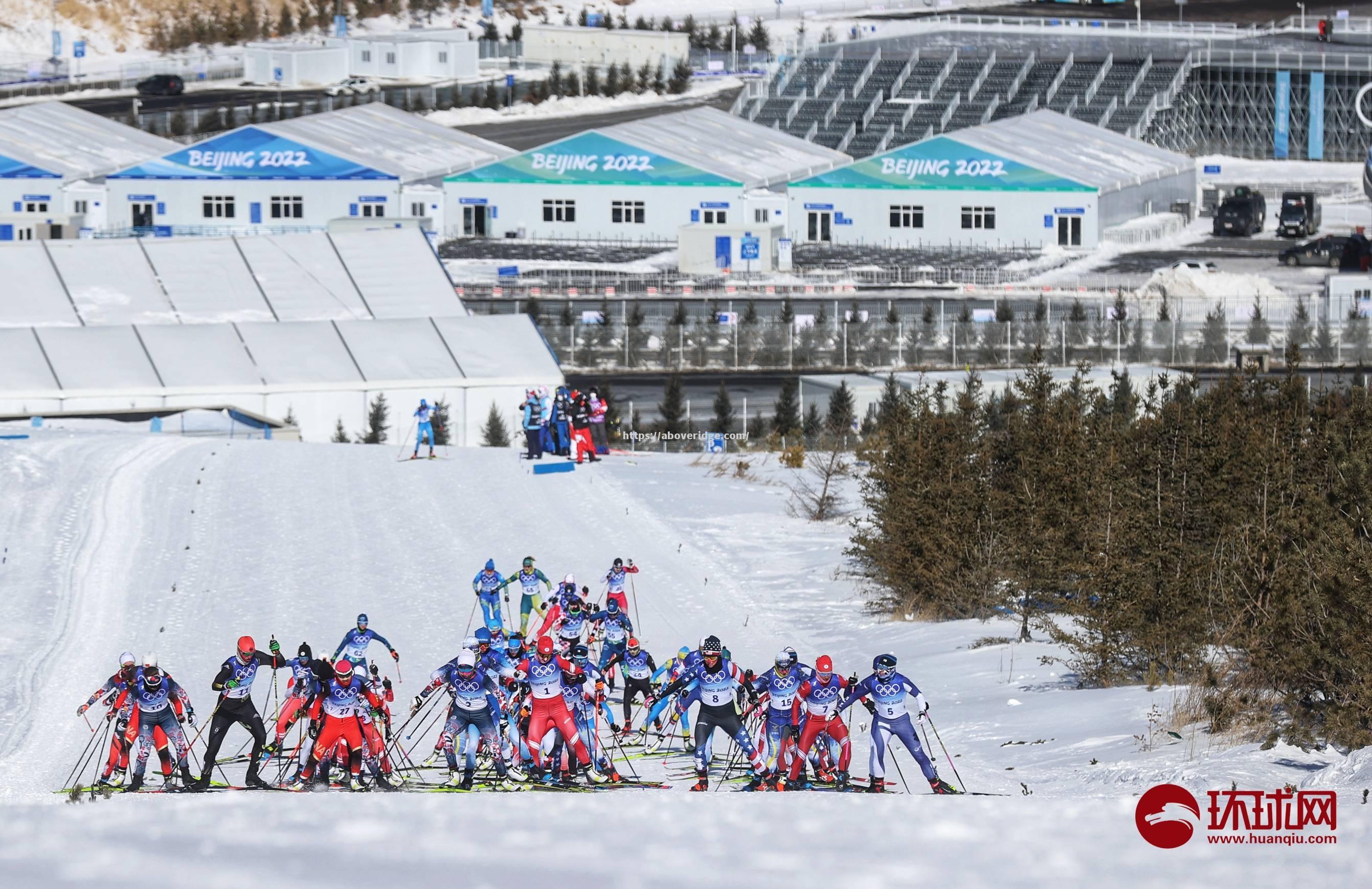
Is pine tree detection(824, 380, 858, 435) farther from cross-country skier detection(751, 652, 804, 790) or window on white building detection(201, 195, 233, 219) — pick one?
window on white building detection(201, 195, 233, 219)

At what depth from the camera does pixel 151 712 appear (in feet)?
56.1

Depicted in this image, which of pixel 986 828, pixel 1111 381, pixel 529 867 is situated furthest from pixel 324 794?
pixel 1111 381

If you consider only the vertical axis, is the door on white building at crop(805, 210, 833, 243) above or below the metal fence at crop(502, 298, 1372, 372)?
above

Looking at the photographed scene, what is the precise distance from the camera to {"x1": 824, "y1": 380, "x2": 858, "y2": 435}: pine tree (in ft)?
140

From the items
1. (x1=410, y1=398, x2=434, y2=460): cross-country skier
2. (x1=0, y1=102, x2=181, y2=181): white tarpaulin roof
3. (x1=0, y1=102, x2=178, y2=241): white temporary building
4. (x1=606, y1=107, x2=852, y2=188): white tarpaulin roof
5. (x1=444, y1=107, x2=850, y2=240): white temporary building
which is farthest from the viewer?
(x1=606, y1=107, x2=852, y2=188): white tarpaulin roof

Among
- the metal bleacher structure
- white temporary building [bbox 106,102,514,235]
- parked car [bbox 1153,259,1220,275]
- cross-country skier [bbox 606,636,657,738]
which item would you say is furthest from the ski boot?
the metal bleacher structure

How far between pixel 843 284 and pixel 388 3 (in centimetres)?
6503

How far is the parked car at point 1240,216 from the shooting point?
7488 cm

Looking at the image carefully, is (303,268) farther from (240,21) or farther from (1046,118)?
(240,21)

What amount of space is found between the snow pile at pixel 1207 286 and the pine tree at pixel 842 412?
753 inches

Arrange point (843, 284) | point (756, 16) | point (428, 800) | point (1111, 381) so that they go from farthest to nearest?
1. point (756, 16)
2. point (843, 284)
3. point (1111, 381)
4. point (428, 800)

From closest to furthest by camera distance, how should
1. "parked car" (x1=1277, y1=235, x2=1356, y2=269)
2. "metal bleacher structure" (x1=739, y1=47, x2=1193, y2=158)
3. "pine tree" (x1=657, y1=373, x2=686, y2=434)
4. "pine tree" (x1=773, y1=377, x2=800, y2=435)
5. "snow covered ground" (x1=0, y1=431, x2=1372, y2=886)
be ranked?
"snow covered ground" (x1=0, y1=431, x2=1372, y2=886) → "pine tree" (x1=657, y1=373, x2=686, y2=434) → "pine tree" (x1=773, y1=377, x2=800, y2=435) → "parked car" (x1=1277, y1=235, x2=1356, y2=269) → "metal bleacher structure" (x1=739, y1=47, x2=1193, y2=158)

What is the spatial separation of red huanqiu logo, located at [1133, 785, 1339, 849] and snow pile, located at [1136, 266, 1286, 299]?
4460cm

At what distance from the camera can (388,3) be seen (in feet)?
400
